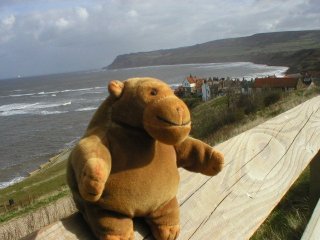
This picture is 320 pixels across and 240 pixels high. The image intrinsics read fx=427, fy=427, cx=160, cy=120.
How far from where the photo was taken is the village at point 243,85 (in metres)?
41.6

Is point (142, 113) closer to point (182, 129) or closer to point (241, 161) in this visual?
point (182, 129)

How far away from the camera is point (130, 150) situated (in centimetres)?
179

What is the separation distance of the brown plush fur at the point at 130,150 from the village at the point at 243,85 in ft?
125

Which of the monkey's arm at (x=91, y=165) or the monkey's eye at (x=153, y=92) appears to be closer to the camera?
the monkey's arm at (x=91, y=165)

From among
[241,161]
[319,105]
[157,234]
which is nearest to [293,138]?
[241,161]

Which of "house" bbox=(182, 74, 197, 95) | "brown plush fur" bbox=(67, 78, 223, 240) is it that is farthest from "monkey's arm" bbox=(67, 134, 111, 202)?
"house" bbox=(182, 74, 197, 95)

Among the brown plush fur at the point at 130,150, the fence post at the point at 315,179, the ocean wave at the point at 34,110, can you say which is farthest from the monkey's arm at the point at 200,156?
the ocean wave at the point at 34,110

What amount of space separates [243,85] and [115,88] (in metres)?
45.4

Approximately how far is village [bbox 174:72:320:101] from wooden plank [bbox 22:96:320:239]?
36476 mm

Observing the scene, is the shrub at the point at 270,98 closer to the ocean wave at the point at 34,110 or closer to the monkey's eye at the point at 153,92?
the monkey's eye at the point at 153,92

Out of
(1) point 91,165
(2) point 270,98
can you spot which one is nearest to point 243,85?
(2) point 270,98

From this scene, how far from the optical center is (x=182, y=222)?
2.16 meters

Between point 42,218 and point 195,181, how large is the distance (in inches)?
221

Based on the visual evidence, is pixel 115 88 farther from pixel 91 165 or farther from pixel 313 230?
pixel 313 230
